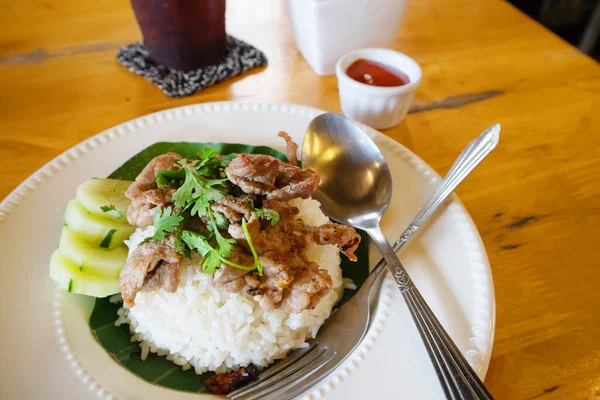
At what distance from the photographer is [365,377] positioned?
45.6 inches

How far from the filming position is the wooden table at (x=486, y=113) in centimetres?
142

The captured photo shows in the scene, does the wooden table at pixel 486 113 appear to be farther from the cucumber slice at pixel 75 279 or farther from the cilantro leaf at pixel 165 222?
the cilantro leaf at pixel 165 222

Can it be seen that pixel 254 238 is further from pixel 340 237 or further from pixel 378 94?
pixel 378 94

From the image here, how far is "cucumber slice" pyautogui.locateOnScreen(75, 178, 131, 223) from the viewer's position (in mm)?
1516

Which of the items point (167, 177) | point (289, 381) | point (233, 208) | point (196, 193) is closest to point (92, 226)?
point (167, 177)

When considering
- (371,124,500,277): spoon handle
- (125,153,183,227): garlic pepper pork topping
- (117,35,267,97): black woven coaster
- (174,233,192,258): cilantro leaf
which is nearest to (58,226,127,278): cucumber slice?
(125,153,183,227): garlic pepper pork topping

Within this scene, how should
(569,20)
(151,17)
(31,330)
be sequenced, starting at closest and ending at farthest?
(31,330) < (151,17) < (569,20)

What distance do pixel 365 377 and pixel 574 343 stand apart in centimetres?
68

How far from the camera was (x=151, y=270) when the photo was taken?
4.27 ft

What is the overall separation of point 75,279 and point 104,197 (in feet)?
0.98

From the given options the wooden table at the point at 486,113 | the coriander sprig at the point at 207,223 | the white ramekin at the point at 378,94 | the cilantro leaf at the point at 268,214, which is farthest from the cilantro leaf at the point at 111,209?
the white ramekin at the point at 378,94

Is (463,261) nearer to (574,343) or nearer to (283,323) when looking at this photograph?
(574,343)

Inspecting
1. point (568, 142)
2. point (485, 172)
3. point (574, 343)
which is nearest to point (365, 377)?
point (574, 343)

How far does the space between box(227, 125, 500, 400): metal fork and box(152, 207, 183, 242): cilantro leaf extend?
489 millimetres
